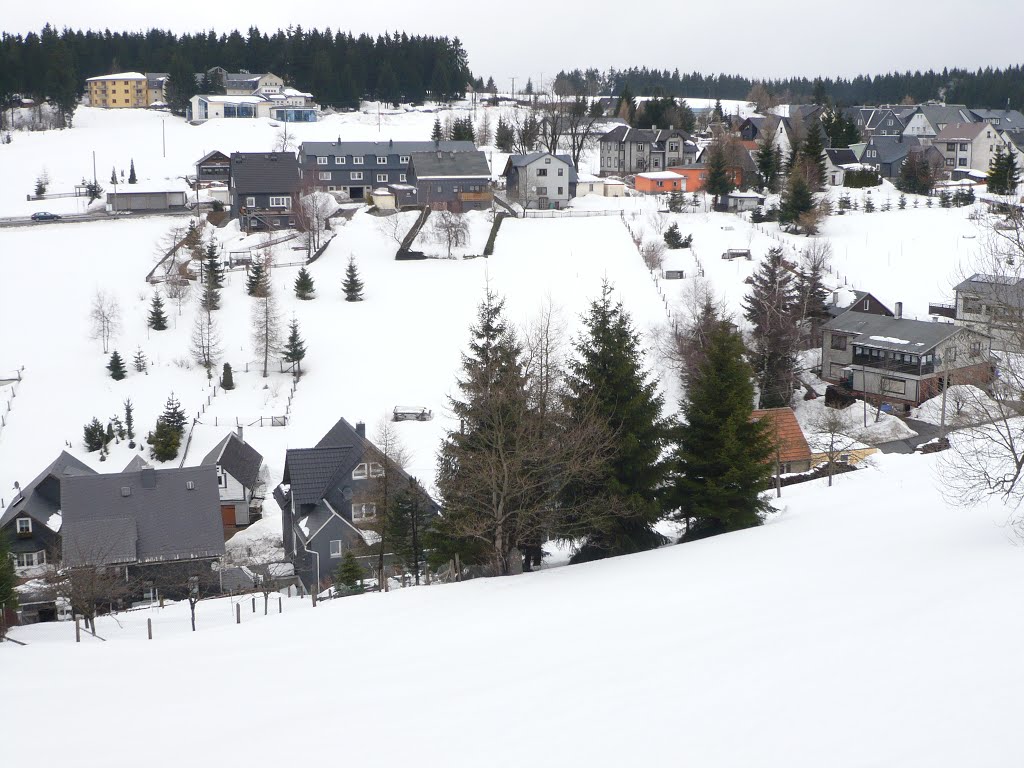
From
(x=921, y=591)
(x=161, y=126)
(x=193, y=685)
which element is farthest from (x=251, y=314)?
(x=161, y=126)

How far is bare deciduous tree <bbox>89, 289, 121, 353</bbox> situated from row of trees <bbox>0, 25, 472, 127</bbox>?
5548 cm

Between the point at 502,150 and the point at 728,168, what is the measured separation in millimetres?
18928

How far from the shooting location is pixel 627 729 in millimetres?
7195

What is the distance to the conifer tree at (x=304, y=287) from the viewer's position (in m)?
39.9

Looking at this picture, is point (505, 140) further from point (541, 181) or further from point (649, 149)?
point (541, 181)

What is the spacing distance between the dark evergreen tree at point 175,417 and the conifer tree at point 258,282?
9.74 m

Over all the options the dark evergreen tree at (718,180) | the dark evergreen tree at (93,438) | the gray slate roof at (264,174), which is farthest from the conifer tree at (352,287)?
the dark evergreen tree at (718,180)

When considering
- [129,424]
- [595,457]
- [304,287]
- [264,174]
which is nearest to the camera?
[595,457]

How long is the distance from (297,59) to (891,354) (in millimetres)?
78337

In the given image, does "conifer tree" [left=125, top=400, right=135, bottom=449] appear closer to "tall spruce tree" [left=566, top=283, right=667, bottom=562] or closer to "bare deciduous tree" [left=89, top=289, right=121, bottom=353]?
"bare deciduous tree" [left=89, top=289, right=121, bottom=353]

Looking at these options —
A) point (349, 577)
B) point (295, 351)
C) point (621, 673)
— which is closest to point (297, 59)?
point (295, 351)

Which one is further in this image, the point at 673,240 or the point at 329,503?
the point at 673,240

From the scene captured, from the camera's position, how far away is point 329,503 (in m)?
23.5

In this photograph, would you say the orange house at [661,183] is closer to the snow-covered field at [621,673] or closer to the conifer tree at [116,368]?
the conifer tree at [116,368]
